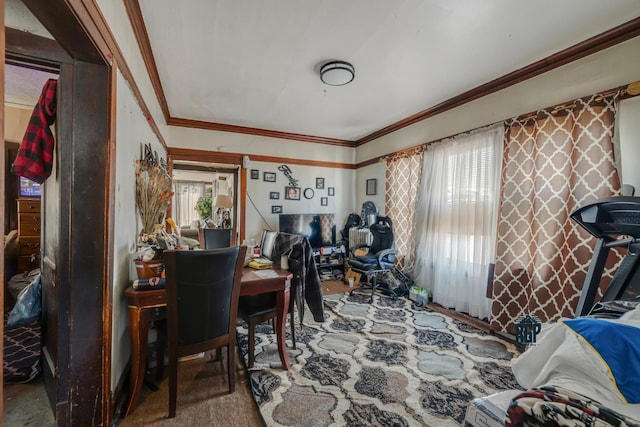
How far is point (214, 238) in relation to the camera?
2896mm

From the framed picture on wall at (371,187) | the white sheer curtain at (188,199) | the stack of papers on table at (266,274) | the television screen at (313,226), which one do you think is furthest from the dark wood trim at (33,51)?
the white sheer curtain at (188,199)

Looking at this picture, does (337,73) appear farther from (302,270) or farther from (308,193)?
(308,193)

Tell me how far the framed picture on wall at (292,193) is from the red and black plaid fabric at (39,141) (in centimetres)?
336

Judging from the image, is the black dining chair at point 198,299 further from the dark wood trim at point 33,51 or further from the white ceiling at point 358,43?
the white ceiling at point 358,43

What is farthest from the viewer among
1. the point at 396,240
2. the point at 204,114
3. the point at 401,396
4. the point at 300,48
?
the point at 396,240

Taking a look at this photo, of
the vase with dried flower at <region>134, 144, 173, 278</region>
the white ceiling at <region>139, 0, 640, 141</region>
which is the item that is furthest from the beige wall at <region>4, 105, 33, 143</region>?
the vase with dried flower at <region>134, 144, 173, 278</region>

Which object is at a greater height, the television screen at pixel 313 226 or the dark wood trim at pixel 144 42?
the dark wood trim at pixel 144 42

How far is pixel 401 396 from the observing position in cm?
177

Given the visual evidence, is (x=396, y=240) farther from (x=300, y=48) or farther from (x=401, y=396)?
(x=300, y=48)

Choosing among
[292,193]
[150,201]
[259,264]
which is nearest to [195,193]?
[292,193]

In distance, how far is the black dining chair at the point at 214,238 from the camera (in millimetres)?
2883

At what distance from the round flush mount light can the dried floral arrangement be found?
1777mm

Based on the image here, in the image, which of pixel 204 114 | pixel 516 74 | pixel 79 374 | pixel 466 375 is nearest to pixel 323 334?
pixel 466 375

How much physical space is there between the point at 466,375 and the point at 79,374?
2.43m
